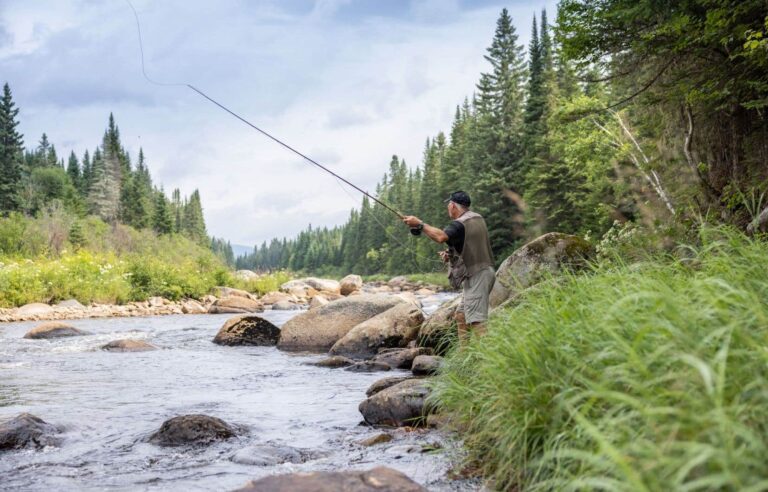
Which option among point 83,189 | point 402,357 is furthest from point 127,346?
point 83,189

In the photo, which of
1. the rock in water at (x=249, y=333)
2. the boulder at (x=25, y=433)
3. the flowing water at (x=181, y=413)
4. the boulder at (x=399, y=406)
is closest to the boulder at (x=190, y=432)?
the flowing water at (x=181, y=413)

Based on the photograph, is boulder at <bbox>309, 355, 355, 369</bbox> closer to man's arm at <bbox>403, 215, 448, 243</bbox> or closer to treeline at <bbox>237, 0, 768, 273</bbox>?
treeline at <bbox>237, 0, 768, 273</bbox>

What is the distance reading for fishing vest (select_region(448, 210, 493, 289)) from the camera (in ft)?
21.9

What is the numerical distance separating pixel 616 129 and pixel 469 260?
17.7 m

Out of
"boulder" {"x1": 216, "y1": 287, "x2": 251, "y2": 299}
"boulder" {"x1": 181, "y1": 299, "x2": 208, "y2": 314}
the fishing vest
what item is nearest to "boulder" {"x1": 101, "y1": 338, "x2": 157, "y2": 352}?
the fishing vest

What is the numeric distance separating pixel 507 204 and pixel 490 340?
1325 inches

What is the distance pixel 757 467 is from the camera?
1782mm

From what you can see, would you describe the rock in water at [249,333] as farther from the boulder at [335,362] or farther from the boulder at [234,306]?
the boulder at [234,306]

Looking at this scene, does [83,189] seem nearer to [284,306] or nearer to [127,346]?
[284,306]

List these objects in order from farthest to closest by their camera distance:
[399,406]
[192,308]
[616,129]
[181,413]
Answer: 1. [192,308]
2. [616,129]
3. [181,413]
4. [399,406]

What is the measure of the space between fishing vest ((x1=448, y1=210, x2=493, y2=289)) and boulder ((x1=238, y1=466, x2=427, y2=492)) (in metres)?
3.87

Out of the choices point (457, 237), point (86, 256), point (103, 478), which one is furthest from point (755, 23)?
point (86, 256)

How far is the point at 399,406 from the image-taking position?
557 cm

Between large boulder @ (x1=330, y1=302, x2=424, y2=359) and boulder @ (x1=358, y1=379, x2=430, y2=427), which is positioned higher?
large boulder @ (x1=330, y1=302, x2=424, y2=359)
